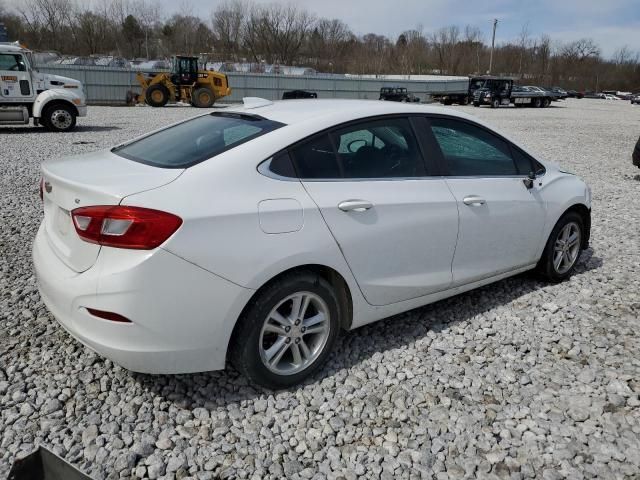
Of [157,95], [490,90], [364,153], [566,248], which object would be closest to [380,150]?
[364,153]

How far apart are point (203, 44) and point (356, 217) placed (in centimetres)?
9629

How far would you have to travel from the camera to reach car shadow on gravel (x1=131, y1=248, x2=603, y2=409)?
2.91m

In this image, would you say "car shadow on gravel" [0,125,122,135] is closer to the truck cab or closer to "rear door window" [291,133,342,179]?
"rear door window" [291,133,342,179]

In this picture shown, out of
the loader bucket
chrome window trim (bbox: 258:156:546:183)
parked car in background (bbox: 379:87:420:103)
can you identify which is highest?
parked car in background (bbox: 379:87:420:103)

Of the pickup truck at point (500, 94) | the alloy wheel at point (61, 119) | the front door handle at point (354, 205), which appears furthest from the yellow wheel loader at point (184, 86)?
the front door handle at point (354, 205)

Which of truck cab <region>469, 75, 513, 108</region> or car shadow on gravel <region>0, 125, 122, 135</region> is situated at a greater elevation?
truck cab <region>469, 75, 513, 108</region>

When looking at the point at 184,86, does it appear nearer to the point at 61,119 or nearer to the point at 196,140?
the point at 61,119

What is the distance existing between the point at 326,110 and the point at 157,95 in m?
26.8

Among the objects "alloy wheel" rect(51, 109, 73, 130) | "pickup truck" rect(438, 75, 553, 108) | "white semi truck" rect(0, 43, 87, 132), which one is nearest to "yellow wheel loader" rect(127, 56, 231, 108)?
"white semi truck" rect(0, 43, 87, 132)

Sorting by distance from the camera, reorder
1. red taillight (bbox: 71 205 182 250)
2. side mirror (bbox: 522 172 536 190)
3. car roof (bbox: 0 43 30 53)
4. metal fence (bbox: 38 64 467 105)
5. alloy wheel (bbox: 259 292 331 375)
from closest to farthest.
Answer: red taillight (bbox: 71 205 182 250), alloy wheel (bbox: 259 292 331 375), side mirror (bbox: 522 172 536 190), car roof (bbox: 0 43 30 53), metal fence (bbox: 38 64 467 105)

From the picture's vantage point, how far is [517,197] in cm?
389

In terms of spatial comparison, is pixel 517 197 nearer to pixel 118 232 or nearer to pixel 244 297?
pixel 244 297

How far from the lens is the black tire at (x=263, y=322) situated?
8.73 feet

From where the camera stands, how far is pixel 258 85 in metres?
37.7
